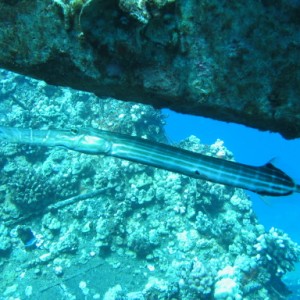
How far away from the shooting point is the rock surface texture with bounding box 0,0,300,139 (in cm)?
281

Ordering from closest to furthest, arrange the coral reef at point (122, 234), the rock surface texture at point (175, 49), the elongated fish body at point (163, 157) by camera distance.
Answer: the rock surface texture at point (175, 49) → the elongated fish body at point (163, 157) → the coral reef at point (122, 234)

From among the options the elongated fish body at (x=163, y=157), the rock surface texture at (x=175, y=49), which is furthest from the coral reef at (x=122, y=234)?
the rock surface texture at (x=175, y=49)

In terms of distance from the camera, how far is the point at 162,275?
9617 millimetres

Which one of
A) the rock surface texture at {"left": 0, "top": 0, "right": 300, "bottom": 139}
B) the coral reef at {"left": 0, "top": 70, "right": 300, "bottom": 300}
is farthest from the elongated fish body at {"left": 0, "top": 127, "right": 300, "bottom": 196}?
the coral reef at {"left": 0, "top": 70, "right": 300, "bottom": 300}

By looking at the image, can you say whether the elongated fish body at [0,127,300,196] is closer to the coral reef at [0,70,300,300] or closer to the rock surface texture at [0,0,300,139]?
the rock surface texture at [0,0,300,139]

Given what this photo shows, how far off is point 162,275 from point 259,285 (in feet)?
10.7

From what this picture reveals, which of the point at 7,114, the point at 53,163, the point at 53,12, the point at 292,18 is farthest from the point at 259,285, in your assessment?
the point at 7,114

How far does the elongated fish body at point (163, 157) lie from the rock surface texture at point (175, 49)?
0.71 metres

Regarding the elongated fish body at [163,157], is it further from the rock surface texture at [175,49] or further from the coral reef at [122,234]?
the coral reef at [122,234]

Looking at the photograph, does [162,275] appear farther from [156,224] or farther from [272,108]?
[272,108]

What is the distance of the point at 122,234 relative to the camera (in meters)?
10.1

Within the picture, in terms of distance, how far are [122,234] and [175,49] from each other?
814cm

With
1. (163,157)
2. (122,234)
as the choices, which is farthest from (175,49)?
(122,234)

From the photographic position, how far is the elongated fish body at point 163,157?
3852 mm
